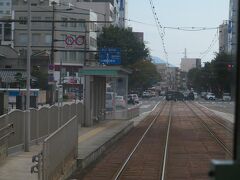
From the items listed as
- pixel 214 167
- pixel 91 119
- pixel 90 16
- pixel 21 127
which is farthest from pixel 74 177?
pixel 90 16

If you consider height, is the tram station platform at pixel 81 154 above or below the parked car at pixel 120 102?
below

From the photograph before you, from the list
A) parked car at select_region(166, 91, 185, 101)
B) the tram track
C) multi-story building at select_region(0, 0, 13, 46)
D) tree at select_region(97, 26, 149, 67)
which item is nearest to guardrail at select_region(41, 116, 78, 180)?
the tram track

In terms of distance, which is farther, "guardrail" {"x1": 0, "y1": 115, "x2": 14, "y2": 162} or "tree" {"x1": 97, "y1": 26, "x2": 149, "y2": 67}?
"tree" {"x1": 97, "y1": 26, "x2": 149, "y2": 67}

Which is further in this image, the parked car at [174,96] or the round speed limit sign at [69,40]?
the parked car at [174,96]

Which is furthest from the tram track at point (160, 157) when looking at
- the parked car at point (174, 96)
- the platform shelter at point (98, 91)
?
the parked car at point (174, 96)

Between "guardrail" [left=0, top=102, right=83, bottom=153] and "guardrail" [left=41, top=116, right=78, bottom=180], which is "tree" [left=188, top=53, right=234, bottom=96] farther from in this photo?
"guardrail" [left=0, top=102, right=83, bottom=153]

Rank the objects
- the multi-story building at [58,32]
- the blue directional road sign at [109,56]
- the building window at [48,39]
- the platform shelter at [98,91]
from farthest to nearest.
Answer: the building window at [48,39] < the multi-story building at [58,32] < the blue directional road sign at [109,56] < the platform shelter at [98,91]

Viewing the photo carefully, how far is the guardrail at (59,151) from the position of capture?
11.2m

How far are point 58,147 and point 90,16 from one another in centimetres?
7770

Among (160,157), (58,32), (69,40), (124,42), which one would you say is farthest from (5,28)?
(160,157)

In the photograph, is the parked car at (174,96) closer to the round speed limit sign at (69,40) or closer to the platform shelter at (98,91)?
the platform shelter at (98,91)

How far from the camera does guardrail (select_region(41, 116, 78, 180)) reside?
11.2 metres

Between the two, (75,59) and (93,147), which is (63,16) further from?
(93,147)

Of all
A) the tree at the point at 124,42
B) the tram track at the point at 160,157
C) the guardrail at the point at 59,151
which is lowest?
the tram track at the point at 160,157
